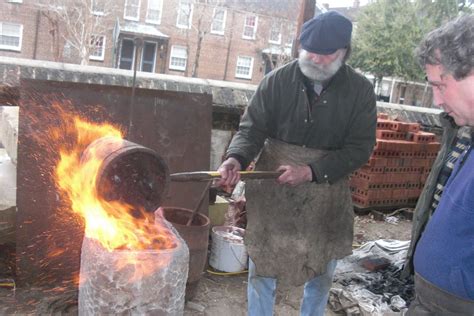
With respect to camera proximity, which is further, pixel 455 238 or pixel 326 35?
pixel 326 35

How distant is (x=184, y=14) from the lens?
29.3 meters

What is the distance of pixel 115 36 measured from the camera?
88.4 ft

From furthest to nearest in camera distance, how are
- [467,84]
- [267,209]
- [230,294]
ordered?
[230,294]
[267,209]
[467,84]

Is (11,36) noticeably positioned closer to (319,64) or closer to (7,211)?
(7,211)

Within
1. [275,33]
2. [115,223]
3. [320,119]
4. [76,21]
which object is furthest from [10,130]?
[275,33]

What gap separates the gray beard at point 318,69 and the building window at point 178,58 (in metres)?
27.7

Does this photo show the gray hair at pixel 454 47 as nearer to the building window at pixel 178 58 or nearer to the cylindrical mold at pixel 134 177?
the cylindrical mold at pixel 134 177

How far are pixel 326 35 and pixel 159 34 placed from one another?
27405 millimetres

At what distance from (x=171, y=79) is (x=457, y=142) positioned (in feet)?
10.8

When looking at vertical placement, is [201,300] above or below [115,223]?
below

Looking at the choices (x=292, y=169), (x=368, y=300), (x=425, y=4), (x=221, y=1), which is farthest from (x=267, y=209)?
(x=221, y=1)

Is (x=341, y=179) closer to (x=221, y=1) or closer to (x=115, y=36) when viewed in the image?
(x=115, y=36)

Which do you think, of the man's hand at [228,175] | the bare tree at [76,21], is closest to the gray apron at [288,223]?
the man's hand at [228,175]

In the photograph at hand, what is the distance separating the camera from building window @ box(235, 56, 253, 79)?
31.1 meters
